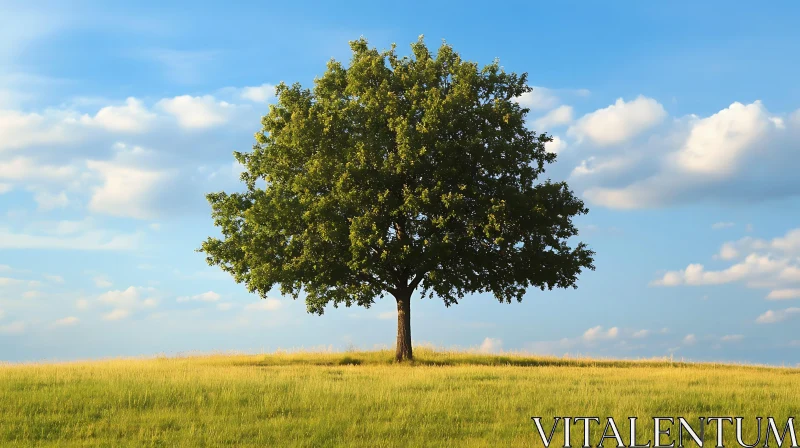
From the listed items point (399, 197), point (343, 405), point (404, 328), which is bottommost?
point (343, 405)

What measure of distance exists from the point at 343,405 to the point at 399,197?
679 inches

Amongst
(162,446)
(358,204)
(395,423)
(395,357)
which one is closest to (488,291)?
(395,357)

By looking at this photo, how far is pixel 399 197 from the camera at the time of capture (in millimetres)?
35688

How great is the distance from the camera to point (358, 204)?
3456cm

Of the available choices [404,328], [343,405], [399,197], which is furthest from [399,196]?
[343,405]

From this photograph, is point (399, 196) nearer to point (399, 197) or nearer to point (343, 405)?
point (399, 197)

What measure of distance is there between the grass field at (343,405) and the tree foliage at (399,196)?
789 cm

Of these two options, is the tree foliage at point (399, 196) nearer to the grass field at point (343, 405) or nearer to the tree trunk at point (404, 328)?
the tree trunk at point (404, 328)

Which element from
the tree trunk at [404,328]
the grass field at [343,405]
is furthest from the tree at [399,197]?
the grass field at [343,405]

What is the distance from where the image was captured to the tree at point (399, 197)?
3416 centimetres

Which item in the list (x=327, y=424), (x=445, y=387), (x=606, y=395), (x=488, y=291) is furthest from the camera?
(x=488, y=291)

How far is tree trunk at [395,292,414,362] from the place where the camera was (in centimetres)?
3716

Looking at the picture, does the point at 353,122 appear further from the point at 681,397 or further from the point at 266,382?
the point at 681,397

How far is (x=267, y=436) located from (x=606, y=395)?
10.8 m
